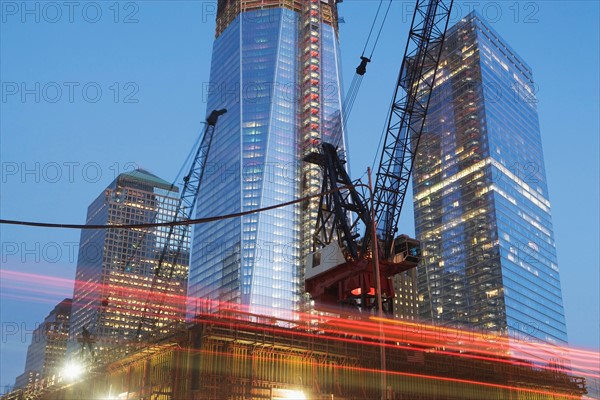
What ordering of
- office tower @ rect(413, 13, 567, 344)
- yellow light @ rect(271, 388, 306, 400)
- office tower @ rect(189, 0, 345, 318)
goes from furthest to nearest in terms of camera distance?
1. office tower @ rect(189, 0, 345, 318)
2. office tower @ rect(413, 13, 567, 344)
3. yellow light @ rect(271, 388, 306, 400)

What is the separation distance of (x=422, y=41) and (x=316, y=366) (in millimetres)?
35065

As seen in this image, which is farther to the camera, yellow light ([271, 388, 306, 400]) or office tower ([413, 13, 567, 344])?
office tower ([413, 13, 567, 344])

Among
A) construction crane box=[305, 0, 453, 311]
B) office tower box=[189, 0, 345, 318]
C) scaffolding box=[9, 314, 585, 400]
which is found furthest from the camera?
office tower box=[189, 0, 345, 318]

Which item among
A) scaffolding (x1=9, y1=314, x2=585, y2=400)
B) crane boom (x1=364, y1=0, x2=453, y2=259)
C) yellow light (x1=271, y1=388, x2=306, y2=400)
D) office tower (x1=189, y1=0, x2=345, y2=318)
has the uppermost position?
office tower (x1=189, y1=0, x2=345, y2=318)

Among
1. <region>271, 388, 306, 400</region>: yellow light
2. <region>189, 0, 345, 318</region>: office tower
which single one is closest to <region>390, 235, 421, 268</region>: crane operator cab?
<region>271, 388, 306, 400</region>: yellow light

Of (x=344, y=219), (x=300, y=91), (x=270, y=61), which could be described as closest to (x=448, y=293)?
(x=300, y=91)

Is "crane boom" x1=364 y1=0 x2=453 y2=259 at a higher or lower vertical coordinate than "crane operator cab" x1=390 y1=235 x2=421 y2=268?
higher

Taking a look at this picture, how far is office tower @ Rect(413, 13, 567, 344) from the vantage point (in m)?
176

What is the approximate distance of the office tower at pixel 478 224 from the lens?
176 metres

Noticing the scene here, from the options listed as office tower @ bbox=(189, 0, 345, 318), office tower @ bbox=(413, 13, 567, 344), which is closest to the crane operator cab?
office tower @ bbox=(189, 0, 345, 318)

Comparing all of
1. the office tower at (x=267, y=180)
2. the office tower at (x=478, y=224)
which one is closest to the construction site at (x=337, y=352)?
the office tower at (x=267, y=180)

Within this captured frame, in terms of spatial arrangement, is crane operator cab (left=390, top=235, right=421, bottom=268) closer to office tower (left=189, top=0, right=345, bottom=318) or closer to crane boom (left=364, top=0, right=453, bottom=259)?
crane boom (left=364, top=0, right=453, bottom=259)

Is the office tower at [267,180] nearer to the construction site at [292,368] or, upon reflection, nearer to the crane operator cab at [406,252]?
the construction site at [292,368]

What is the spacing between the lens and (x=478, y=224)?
181625 mm
